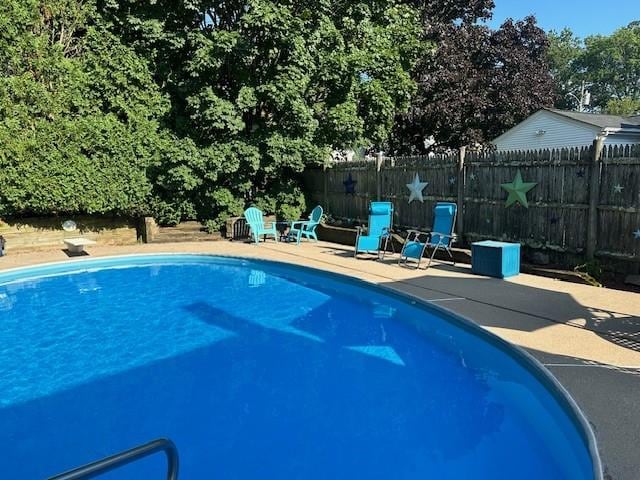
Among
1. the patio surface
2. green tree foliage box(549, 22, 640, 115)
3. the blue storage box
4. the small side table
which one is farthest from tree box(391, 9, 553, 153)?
green tree foliage box(549, 22, 640, 115)

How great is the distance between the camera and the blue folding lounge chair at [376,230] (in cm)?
961

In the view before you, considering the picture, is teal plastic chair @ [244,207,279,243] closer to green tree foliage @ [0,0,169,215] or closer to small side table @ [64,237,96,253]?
green tree foliage @ [0,0,169,215]

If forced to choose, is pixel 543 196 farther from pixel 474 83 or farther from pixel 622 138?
pixel 622 138

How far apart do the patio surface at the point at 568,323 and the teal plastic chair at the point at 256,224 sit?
97.3 inches

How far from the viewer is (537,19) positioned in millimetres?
21141

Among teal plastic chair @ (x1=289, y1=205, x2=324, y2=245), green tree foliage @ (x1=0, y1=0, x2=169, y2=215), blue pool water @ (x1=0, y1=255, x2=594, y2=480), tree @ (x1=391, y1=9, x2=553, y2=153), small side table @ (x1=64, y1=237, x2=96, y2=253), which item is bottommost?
blue pool water @ (x1=0, y1=255, x2=594, y2=480)

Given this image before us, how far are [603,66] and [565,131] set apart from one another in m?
55.5

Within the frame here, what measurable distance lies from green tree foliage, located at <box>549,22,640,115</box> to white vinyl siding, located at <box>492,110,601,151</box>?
47418 millimetres

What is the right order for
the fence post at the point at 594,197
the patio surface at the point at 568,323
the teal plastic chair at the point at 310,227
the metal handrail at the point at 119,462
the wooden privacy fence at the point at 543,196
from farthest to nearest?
the teal plastic chair at the point at 310,227, the fence post at the point at 594,197, the wooden privacy fence at the point at 543,196, the patio surface at the point at 568,323, the metal handrail at the point at 119,462

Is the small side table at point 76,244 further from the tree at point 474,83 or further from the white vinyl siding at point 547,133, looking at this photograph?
the white vinyl siding at point 547,133

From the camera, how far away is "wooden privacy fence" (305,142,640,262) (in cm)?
673

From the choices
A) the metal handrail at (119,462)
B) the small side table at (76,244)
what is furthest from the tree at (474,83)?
the metal handrail at (119,462)

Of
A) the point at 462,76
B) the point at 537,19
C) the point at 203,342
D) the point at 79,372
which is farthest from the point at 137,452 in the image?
the point at 537,19

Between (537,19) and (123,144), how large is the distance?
60.9ft
